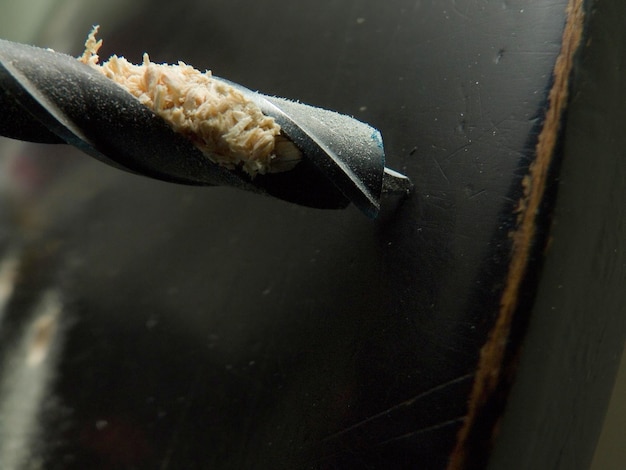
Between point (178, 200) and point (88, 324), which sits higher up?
point (178, 200)

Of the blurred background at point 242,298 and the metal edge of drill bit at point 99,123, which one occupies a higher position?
the metal edge of drill bit at point 99,123

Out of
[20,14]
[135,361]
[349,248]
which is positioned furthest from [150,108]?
[20,14]

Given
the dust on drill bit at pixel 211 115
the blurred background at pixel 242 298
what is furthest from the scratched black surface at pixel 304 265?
the dust on drill bit at pixel 211 115

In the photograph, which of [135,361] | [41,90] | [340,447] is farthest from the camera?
[135,361]

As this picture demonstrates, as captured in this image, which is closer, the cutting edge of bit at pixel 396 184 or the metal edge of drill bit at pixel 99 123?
the metal edge of drill bit at pixel 99 123

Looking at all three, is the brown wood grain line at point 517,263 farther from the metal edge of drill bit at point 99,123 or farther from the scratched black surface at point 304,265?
the metal edge of drill bit at point 99,123

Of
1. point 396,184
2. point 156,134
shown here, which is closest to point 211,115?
point 156,134

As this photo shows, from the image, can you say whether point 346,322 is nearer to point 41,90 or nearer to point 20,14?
point 41,90
